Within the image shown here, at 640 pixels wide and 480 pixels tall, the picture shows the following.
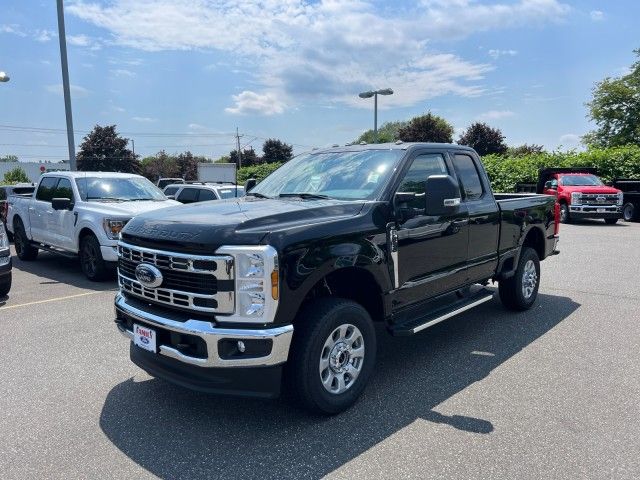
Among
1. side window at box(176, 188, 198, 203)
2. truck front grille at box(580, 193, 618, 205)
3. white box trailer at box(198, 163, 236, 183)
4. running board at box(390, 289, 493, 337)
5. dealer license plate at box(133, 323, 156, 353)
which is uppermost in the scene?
white box trailer at box(198, 163, 236, 183)

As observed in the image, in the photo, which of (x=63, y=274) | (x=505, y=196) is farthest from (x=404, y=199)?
(x=63, y=274)

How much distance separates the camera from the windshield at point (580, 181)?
19094mm

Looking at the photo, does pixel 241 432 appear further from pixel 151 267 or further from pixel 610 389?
pixel 610 389

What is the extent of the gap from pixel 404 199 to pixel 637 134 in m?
55.1

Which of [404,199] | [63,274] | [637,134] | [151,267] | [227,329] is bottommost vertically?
[63,274]

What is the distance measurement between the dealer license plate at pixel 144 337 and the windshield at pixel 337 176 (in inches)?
69.5

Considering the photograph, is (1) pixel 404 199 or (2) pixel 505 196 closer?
(1) pixel 404 199

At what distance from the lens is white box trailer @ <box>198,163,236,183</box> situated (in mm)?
37644

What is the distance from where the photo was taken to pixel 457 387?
13.9 feet

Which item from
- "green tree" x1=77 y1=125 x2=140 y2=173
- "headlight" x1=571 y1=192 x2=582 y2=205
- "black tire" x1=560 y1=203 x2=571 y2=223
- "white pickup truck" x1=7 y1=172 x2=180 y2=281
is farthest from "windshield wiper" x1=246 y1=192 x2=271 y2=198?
"green tree" x1=77 y1=125 x2=140 y2=173

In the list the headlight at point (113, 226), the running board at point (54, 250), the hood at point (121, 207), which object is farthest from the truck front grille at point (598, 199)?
the running board at point (54, 250)

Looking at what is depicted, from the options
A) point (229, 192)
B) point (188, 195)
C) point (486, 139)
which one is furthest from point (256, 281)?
point (486, 139)

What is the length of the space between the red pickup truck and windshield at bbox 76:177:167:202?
1407cm

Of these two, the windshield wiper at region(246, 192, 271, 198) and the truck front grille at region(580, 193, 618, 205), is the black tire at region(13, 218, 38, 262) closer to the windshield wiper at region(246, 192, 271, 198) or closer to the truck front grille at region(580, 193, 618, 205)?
the windshield wiper at region(246, 192, 271, 198)
